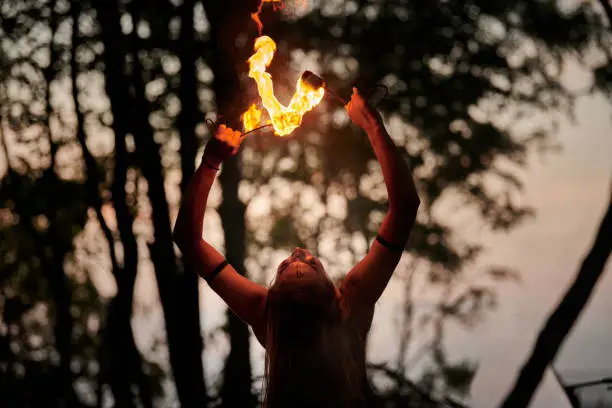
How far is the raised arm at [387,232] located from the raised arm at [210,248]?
0.49 m

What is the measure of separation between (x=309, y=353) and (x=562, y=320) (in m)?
2.80

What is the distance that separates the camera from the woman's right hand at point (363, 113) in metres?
2.94

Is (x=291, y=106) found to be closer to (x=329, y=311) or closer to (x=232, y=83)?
(x=329, y=311)

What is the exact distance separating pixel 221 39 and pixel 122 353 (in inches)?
134

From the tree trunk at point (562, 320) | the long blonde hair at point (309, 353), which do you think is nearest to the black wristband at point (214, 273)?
the long blonde hair at point (309, 353)

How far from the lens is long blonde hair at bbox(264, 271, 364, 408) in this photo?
2.76 m

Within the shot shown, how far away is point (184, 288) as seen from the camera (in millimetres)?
5391

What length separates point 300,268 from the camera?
2.94m

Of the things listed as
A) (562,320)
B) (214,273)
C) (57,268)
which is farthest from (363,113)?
(57,268)

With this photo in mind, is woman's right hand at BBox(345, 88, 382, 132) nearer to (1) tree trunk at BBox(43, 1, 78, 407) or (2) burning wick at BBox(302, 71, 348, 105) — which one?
(2) burning wick at BBox(302, 71, 348, 105)

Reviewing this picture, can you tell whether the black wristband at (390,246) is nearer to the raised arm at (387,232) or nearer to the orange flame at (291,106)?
the raised arm at (387,232)

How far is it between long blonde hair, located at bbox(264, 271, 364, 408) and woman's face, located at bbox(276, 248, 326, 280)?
0.05m

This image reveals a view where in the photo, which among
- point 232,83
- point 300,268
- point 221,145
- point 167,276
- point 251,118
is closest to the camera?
point 300,268

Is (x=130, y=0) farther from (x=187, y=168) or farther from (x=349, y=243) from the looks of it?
(x=349, y=243)
